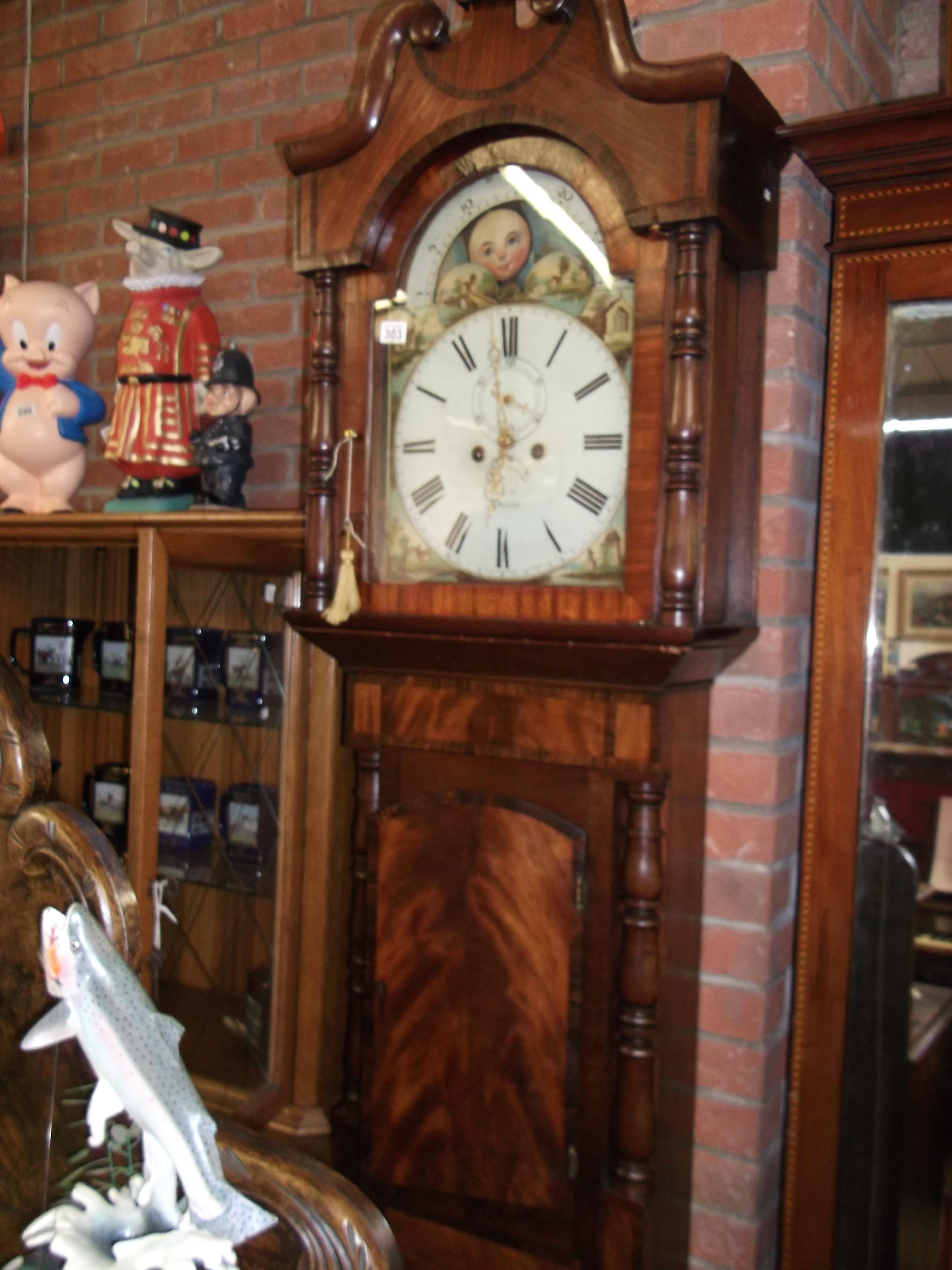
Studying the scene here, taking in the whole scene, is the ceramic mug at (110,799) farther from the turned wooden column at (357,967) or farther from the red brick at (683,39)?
the red brick at (683,39)

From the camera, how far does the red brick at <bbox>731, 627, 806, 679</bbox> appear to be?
1407mm

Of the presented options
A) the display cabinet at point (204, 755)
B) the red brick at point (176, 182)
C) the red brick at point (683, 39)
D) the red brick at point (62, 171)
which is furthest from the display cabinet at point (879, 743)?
the red brick at point (62, 171)

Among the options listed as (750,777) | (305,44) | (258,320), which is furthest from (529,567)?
(305,44)

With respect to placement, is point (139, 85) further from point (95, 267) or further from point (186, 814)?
point (186, 814)

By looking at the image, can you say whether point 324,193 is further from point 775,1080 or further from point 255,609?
point 775,1080

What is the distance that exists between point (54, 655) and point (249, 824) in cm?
51

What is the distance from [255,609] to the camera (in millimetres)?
1894

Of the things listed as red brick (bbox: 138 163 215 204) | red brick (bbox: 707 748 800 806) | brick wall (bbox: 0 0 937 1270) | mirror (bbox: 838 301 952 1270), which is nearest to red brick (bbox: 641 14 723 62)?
brick wall (bbox: 0 0 937 1270)

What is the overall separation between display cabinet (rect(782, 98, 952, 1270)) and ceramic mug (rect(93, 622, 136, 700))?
45.3 inches

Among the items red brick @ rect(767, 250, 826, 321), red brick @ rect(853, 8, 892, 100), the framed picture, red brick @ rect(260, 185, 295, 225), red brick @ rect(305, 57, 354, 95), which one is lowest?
the framed picture

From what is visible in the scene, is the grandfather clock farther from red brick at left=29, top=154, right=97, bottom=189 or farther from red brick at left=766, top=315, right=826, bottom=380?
red brick at left=29, top=154, right=97, bottom=189

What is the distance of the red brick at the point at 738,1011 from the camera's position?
4.69 feet

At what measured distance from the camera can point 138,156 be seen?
2277mm

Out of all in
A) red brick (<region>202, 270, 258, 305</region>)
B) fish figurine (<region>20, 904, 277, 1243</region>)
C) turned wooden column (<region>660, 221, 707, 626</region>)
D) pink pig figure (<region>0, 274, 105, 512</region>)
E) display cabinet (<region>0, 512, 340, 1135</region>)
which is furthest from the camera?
red brick (<region>202, 270, 258, 305</region>)
